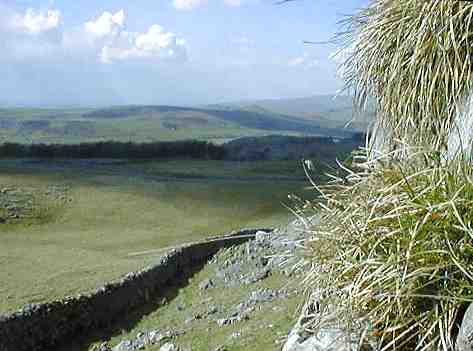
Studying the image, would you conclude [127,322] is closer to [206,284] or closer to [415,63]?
[206,284]

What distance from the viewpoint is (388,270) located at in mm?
3664

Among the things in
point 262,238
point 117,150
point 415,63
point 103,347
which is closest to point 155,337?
point 103,347

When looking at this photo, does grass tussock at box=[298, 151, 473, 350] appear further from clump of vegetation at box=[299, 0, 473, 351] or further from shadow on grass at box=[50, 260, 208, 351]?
shadow on grass at box=[50, 260, 208, 351]

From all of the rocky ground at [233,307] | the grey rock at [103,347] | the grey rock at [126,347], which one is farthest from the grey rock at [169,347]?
the grey rock at [103,347]

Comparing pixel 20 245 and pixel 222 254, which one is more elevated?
pixel 222 254

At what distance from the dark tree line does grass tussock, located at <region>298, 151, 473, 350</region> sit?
220ft

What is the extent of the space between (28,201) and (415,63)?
44693mm

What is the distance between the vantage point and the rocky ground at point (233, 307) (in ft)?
24.1

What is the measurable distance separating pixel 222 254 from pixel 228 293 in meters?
5.54

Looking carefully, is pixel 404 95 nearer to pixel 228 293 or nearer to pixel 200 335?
pixel 200 335

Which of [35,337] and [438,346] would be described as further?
[35,337]

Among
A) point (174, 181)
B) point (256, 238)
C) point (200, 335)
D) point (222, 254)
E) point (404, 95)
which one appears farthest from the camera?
point (174, 181)

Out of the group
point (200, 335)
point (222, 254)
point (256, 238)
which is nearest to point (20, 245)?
point (222, 254)

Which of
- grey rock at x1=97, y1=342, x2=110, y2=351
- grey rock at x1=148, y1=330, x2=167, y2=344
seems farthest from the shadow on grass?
grey rock at x1=148, y1=330, x2=167, y2=344
